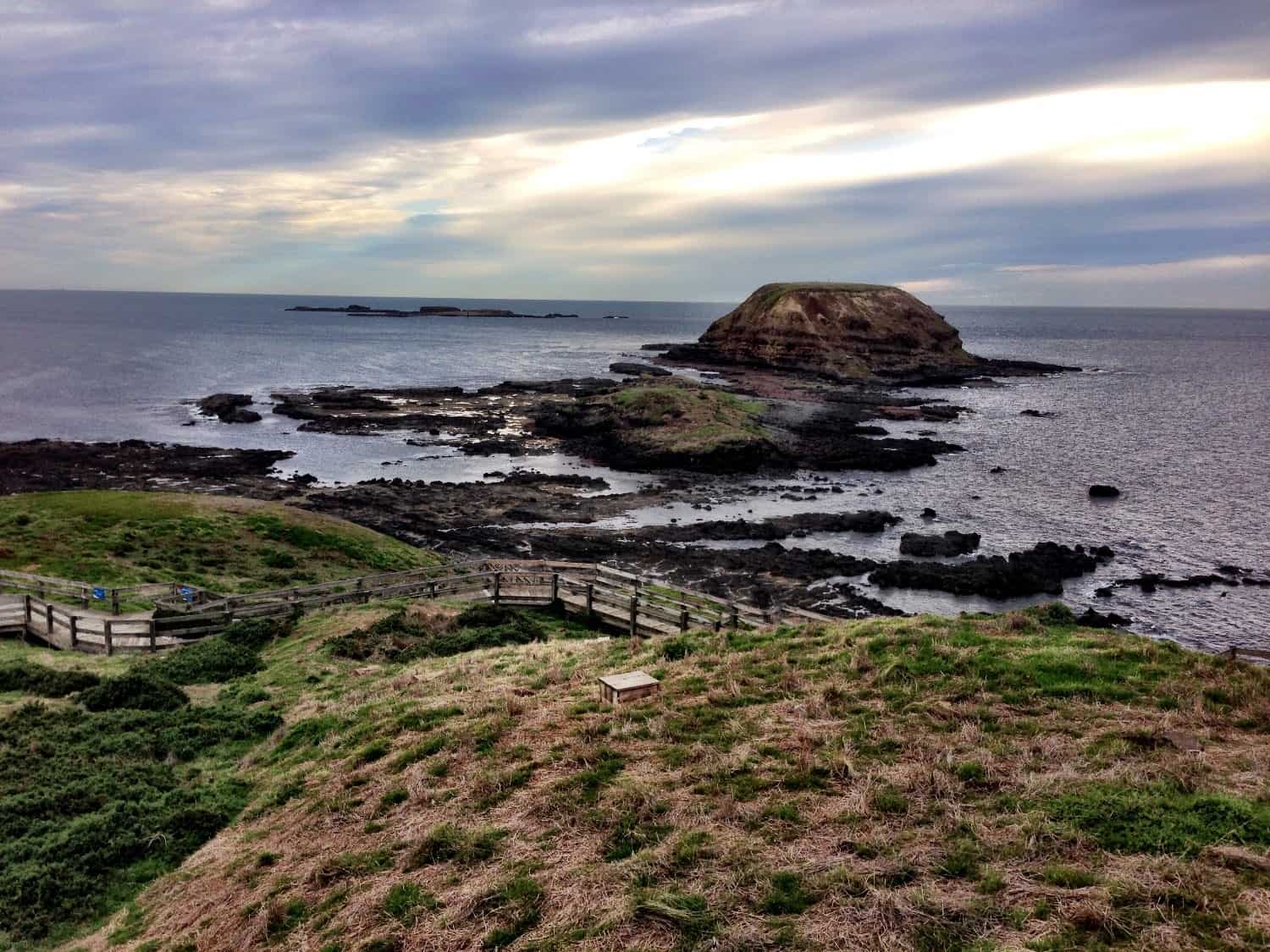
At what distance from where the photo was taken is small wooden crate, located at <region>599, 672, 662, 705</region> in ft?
40.5

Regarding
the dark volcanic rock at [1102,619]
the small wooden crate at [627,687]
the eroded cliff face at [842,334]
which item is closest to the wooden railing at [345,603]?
the small wooden crate at [627,687]

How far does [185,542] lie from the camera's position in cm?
3080

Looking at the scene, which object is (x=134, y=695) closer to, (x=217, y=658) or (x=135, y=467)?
(x=217, y=658)

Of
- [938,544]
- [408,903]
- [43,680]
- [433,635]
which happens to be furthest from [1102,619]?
[43,680]

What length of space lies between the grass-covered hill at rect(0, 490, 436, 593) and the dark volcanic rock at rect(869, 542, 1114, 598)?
22.5 meters

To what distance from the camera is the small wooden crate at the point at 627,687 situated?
40.5 ft

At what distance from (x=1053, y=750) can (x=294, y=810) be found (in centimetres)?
1002

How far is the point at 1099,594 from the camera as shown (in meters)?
37.2

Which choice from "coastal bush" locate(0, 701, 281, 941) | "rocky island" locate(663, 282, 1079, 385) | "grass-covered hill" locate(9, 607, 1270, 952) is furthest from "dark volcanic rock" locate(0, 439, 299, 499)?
"rocky island" locate(663, 282, 1079, 385)

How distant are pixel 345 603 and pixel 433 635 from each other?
4714 mm

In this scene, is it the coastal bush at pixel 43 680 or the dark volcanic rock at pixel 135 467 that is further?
the dark volcanic rock at pixel 135 467

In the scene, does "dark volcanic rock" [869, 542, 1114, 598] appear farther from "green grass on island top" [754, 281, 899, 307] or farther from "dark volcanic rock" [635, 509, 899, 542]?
"green grass on island top" [754, 281, 899, 307]

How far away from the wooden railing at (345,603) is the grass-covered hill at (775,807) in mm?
5782

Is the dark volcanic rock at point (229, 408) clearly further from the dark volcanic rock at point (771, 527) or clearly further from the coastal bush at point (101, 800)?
the coastal bush at point (101, 800)
